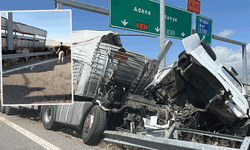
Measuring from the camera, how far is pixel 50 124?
6488mm

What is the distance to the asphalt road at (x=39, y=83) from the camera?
2.95 meters

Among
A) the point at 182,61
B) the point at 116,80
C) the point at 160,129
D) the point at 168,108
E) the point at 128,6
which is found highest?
the point at 128,6

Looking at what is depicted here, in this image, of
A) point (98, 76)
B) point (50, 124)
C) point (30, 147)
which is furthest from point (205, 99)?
point (50, 124)

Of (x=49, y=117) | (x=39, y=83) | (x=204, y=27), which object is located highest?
(x=204, y=27)

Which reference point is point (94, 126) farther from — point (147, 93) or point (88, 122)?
point (147, 93)

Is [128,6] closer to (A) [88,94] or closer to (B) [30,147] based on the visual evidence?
(A) [88,94]

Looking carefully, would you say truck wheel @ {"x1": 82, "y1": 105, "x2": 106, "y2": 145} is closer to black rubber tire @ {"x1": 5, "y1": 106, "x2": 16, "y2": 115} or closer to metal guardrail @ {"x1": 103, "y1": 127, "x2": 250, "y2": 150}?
metal guardrail @ {"x1": 103, "y1": 127, "x2": 250, "y2": 150}

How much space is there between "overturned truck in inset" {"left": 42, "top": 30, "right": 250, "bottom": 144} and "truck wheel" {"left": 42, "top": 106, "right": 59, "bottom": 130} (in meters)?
0.08

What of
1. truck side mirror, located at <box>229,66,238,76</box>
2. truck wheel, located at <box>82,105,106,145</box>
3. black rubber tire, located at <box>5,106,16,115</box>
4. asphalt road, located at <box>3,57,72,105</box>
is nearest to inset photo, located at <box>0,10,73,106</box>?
asphalt road, located at <box>3,57,72,105</box>

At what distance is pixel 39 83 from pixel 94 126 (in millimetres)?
2220

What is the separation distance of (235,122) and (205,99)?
74 cm

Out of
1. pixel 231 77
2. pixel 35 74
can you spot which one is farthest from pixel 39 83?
pixel 231 77

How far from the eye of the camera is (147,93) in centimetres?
580

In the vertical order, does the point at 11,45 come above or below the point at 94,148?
above
